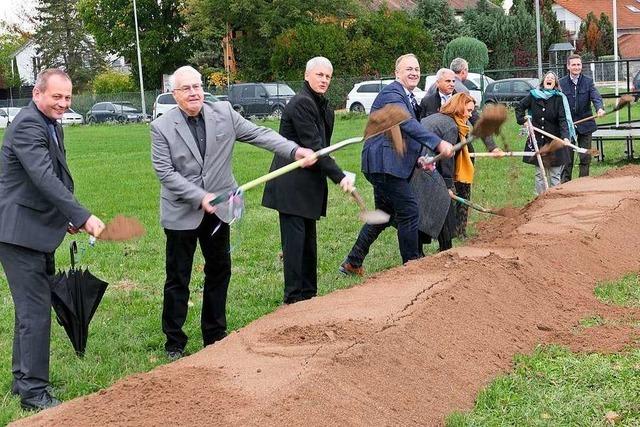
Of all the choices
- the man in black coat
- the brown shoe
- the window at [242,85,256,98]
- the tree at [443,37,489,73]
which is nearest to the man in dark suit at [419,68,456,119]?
the brown shoe

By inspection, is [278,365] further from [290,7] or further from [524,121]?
[290,7]

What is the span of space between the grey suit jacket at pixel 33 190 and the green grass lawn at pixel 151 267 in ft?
3.34

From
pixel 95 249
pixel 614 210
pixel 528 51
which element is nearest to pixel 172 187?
pixel 95 249

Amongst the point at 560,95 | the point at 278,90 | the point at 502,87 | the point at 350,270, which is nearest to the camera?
the point at 350,270

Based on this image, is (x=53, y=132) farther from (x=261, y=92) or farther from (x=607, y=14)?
(x=607, y=14)

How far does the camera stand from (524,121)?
13.8m

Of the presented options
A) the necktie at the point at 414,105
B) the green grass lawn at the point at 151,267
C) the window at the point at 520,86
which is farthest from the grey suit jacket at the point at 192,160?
the window at the point at 520,86

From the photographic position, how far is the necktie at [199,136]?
690 centimetres

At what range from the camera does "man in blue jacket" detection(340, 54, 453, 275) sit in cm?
870

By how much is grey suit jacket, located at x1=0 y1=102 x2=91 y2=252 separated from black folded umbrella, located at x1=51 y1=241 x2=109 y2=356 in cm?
61

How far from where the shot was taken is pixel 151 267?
10.5m

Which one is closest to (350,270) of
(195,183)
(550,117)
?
(195,183)

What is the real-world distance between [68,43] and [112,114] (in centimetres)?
2800

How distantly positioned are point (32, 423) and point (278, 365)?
126 cm
